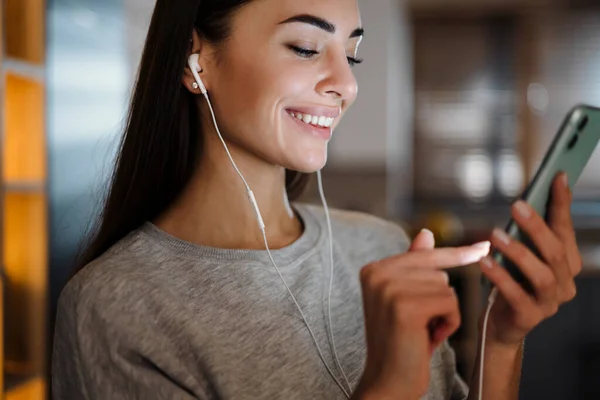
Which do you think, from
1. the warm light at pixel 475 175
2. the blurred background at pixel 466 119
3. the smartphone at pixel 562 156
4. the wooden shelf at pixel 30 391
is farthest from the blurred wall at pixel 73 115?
the warm light at pixel 475 175

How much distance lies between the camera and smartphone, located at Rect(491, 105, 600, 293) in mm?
769

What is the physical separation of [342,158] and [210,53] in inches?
113

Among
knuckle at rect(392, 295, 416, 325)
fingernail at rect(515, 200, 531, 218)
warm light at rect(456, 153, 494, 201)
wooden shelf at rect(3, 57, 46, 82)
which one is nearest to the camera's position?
knuckle at rect(392, 295, 416, 325)

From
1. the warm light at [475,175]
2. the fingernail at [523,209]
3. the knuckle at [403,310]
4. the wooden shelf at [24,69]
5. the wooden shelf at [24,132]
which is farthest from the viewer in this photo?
the warm light at [475,175]

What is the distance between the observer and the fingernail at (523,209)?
0.75 m

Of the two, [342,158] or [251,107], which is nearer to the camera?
[251,107]

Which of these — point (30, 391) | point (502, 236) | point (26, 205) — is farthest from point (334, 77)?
point (30, 391)

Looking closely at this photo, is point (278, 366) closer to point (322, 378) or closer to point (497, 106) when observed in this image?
point (322, 378)

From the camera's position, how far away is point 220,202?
3.17ft

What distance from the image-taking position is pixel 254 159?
0.96 metres

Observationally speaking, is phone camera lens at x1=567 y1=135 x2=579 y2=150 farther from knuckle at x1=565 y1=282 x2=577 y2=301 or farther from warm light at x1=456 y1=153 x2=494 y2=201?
warm light at x1=456 y1=153 x2=494 y2=201

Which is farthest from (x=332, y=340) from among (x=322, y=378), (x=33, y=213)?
(x=33, y=213)

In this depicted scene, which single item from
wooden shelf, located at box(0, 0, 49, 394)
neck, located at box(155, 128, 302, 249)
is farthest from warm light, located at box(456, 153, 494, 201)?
neck, located at box(155, 128, 302, 249)

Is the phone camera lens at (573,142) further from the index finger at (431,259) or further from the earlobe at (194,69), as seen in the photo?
the earlobe at (194,69)
